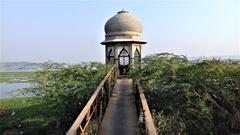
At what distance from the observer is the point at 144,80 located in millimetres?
12961

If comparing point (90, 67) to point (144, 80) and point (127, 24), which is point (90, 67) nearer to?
point (144, 80)

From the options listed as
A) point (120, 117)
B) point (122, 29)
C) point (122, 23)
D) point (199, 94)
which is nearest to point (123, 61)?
point (122, 29)

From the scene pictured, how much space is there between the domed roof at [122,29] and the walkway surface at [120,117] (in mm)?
9731

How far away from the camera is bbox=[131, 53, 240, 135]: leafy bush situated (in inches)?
429

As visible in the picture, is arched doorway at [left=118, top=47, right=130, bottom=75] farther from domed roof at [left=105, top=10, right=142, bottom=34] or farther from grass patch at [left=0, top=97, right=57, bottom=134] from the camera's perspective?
grass patch at [left=0, top=97, right=57, bottom=134]

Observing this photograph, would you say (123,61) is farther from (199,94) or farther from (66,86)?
(199,94)

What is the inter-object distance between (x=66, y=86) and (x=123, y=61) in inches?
416

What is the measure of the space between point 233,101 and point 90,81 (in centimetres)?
543

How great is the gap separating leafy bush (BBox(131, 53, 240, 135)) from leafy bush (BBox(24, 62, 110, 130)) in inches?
87.4

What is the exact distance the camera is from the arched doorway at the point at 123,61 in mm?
22891

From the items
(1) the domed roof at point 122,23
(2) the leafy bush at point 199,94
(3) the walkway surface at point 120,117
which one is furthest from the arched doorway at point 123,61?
(2) the leafy bush at point 199,94

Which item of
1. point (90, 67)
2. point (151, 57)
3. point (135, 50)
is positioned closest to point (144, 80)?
point (151, 57)

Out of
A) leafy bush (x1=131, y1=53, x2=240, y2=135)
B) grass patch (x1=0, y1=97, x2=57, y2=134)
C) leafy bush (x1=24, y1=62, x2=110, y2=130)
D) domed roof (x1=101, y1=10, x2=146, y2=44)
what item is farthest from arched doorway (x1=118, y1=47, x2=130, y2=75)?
leafy bush (x1=131, y1=53, x2=240, y2=135)

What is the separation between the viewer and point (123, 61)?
23.2 m
